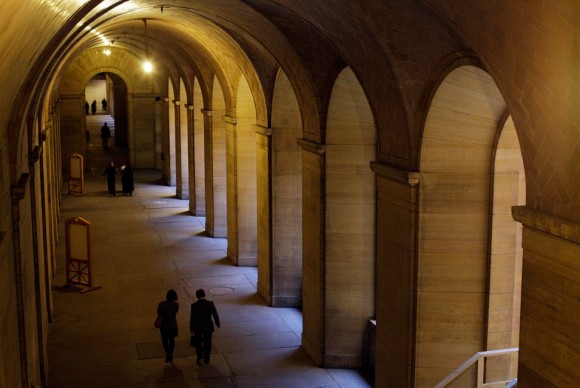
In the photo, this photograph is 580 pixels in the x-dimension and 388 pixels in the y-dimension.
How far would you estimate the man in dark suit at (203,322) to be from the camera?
13242mm

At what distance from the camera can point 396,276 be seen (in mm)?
10445

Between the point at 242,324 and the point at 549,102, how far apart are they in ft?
34.0

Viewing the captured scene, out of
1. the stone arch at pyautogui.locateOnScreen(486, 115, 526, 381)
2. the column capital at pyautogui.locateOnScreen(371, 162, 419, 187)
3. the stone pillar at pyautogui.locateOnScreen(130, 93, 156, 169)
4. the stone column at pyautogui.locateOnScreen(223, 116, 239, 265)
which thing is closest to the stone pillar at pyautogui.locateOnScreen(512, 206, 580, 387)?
the stone arch at pyautogui.locateOnScreen(486, 115, 526, 381)

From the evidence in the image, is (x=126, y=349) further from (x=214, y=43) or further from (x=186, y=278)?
(x=214, y=43)

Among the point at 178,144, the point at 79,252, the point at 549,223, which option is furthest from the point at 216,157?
the point at 549,223

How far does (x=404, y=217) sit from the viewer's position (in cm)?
1017

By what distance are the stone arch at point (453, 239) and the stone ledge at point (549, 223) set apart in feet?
9.04

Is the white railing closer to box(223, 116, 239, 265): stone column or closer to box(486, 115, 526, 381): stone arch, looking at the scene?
box(486, 115, 526, 381): stone arch

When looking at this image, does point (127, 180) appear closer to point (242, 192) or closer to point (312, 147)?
point (242, 192)

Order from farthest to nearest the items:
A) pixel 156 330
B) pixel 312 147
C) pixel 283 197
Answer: pixel 283 197, pixel 156 330, pixel 312 147

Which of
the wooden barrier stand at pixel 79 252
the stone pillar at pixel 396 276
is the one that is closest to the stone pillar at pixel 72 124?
the wooden barrier stand at pixel 79 252

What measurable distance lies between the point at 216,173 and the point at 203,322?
31.7 ft

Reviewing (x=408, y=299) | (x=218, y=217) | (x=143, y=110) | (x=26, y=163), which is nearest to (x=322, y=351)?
(x=408, y=299)

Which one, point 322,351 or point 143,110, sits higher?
point 143,110
